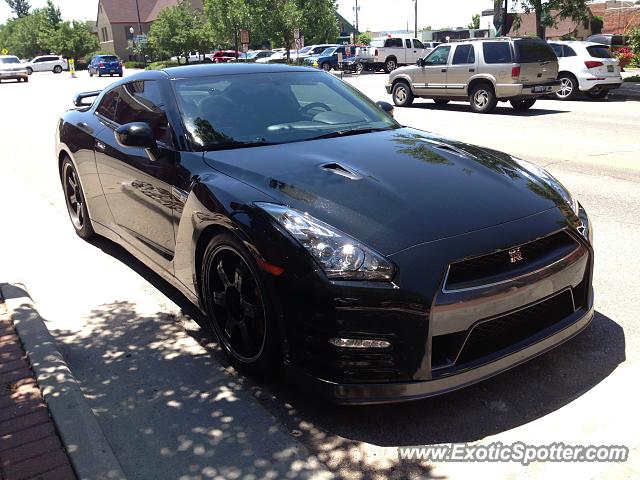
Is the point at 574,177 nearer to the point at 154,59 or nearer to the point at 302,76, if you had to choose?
the point at 302,76

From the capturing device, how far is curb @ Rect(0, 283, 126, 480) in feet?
8.64

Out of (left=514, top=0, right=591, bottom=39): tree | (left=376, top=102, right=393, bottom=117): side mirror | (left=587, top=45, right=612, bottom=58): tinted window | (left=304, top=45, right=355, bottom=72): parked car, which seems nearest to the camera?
(left=376, top=102, right=393, bottom=117): side mirror

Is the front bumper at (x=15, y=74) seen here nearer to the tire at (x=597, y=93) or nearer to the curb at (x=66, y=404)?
the tire at (x=597, y=93)

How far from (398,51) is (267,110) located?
114 ft

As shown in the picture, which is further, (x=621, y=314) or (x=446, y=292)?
(x=621, y=314)

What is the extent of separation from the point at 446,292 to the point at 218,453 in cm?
126

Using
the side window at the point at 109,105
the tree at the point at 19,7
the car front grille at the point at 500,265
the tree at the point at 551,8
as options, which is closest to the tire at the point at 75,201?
the side window at the point at 109,105

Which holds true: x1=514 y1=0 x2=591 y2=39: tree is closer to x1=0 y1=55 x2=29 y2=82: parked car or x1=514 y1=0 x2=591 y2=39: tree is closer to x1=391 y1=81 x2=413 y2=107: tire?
x1=391 y1=81 x2=413 y2=107: tire

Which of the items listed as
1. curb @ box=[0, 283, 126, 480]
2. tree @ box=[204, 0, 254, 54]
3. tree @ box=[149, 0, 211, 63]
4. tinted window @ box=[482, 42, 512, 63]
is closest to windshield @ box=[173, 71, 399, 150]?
curb @ box=[0, 283, 126, 480]

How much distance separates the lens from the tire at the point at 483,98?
51.8 feet

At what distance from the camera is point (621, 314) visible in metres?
3.93

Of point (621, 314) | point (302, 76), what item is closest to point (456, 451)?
point (621, 314)

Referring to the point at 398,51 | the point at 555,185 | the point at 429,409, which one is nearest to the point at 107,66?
the point at 398,51

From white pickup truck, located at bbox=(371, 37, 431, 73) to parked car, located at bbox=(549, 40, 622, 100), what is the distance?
19666mm
